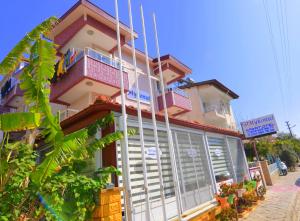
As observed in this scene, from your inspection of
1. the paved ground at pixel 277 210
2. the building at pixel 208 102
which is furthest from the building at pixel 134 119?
the building at pixel 208 102

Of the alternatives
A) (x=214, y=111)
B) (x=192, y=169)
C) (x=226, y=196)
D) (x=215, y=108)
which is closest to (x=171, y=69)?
(x=214, y=111)

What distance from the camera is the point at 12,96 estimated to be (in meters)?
19.2

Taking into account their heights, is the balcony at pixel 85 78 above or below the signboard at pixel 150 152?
above

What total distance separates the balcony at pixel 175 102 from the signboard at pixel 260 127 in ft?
17.2

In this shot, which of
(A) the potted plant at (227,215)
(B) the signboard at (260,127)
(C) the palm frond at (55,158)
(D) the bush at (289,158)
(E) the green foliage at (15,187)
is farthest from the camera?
(D) the bush at (289,158)

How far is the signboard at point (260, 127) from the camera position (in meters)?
19.5

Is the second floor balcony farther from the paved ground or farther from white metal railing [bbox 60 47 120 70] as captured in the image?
white metal railing [bbox 60 47 120 70]

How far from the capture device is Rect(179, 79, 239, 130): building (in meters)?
27.6

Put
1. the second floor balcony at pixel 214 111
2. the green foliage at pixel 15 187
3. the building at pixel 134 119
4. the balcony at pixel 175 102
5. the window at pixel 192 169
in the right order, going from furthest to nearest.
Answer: the second floor balcony at pixel 214 111 → the balcony at pixel 175 102 → the window at pixel 192 169 → the building at pixel 134 119 → the green foliage at pixel 15 187

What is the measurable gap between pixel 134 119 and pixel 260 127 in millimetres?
15492

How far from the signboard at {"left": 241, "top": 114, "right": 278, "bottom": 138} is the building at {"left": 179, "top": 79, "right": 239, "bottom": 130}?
744cm

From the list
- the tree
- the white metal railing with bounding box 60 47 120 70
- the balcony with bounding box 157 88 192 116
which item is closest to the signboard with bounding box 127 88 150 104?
the balcony with bounding box 157 88 192 116

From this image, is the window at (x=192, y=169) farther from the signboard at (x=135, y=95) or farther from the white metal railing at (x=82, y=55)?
the signboard at (x=135, y=95)

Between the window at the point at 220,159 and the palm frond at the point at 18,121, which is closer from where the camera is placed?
the palm frond at the point at 18,121
